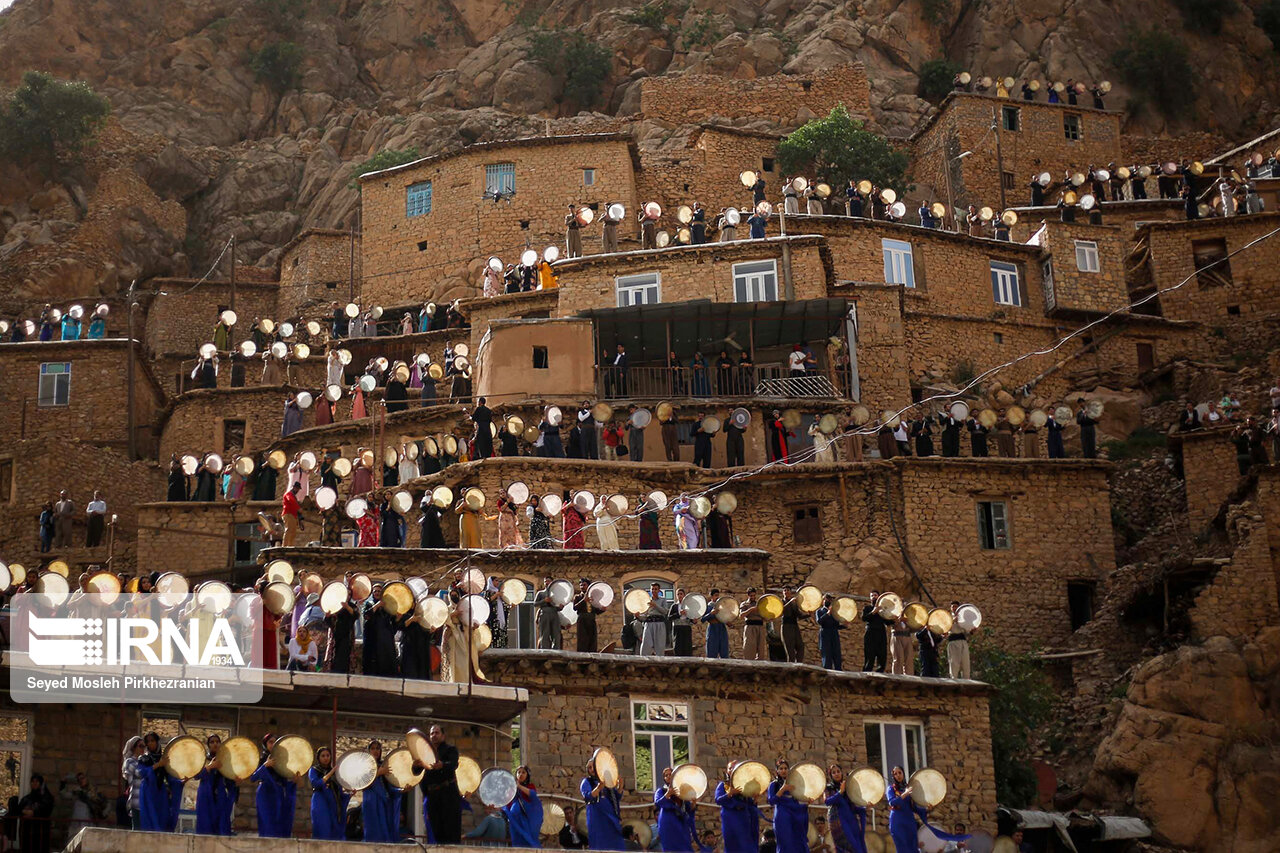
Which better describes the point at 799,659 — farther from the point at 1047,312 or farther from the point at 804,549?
the point at 1047,312

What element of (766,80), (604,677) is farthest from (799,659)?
(766,80)

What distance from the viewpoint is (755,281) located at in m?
41.7

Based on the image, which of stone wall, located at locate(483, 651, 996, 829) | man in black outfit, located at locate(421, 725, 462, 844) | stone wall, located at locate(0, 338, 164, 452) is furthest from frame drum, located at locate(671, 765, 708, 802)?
stone wall, located at locate(0, 338, 164, 452)

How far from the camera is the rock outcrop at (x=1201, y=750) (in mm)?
29219

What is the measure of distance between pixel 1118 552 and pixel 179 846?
953 inches

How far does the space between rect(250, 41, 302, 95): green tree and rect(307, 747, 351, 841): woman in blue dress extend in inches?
1886

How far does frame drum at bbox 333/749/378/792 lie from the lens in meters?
20.2

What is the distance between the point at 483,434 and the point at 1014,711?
12.4 metres

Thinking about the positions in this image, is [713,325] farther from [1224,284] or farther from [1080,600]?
[1224,284]

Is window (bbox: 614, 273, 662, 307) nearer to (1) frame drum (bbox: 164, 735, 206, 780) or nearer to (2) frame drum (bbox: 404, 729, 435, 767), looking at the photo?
(2) frame drum (bbox: 404, 729, 435, 767)

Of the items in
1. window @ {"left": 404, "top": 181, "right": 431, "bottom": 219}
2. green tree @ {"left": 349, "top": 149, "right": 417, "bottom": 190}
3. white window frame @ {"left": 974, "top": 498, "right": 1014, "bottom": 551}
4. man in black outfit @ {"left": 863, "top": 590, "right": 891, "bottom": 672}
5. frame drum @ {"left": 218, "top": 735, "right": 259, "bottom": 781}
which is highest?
green tree @ {"left": 349, "top": 149, "right": 417, "bottom": 190}

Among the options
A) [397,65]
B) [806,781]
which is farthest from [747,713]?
[397,65]

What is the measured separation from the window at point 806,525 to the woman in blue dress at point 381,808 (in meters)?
17.0

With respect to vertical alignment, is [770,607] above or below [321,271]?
below
